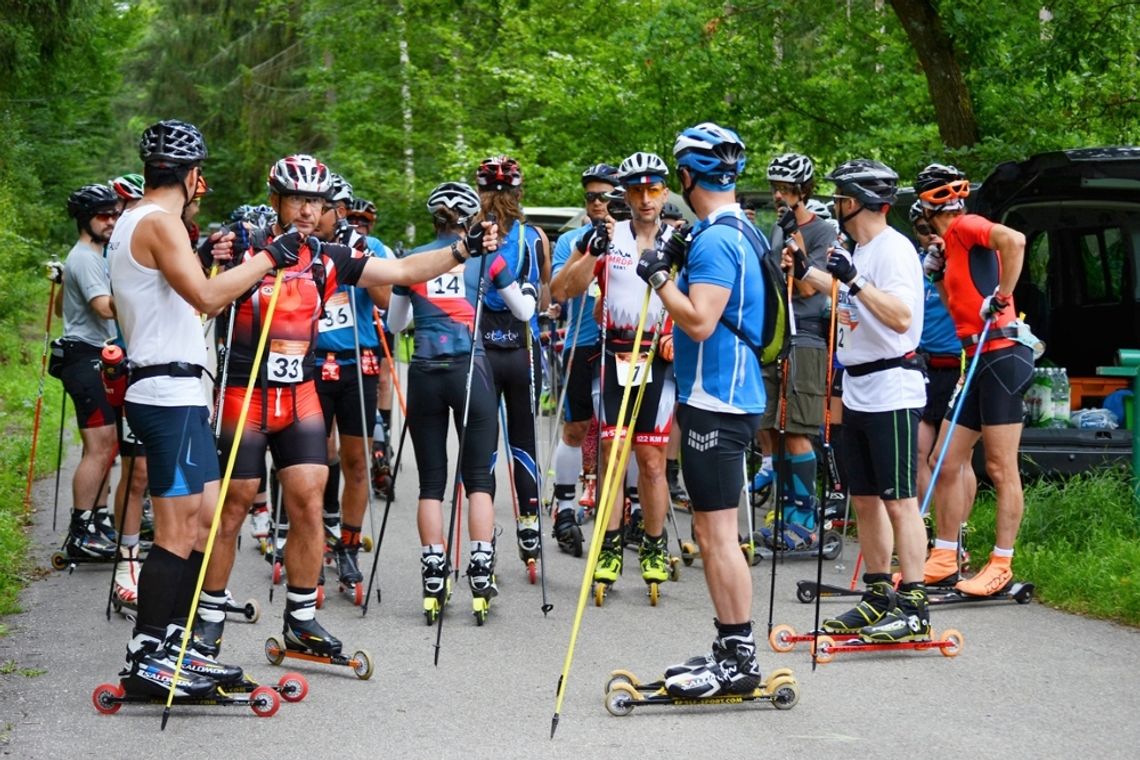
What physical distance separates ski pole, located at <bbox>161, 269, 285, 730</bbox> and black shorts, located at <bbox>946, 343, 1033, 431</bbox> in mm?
3975

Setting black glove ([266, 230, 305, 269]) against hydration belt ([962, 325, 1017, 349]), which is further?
hydration belt ([962, 325, 1017, 349])

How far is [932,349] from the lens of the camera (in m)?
9.23

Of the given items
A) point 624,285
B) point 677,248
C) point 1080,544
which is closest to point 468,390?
point 624,285

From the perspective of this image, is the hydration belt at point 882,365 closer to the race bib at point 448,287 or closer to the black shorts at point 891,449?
the black shorts at point 891,449

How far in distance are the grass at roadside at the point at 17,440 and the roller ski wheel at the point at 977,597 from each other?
16.7 feet

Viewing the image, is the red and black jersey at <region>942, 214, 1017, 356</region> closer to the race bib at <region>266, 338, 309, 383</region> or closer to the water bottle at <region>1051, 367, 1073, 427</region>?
the water bottle at <region>1051, 367, 1073, 427</region>

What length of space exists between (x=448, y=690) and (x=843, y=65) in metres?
11.6

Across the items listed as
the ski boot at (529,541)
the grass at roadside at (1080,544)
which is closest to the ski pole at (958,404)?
the grass at roadside at (1080,544)

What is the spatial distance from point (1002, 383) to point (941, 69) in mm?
6197

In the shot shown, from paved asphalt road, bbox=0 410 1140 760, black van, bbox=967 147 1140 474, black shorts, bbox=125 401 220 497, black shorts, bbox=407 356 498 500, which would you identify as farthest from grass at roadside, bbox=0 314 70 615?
black van, bbox=967 147 1140 474

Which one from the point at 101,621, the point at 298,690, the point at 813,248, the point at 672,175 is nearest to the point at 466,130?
the point at 672,175

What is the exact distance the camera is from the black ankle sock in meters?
6.12

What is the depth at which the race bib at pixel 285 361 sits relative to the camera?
6758mm

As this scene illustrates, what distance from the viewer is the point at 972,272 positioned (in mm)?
8406
